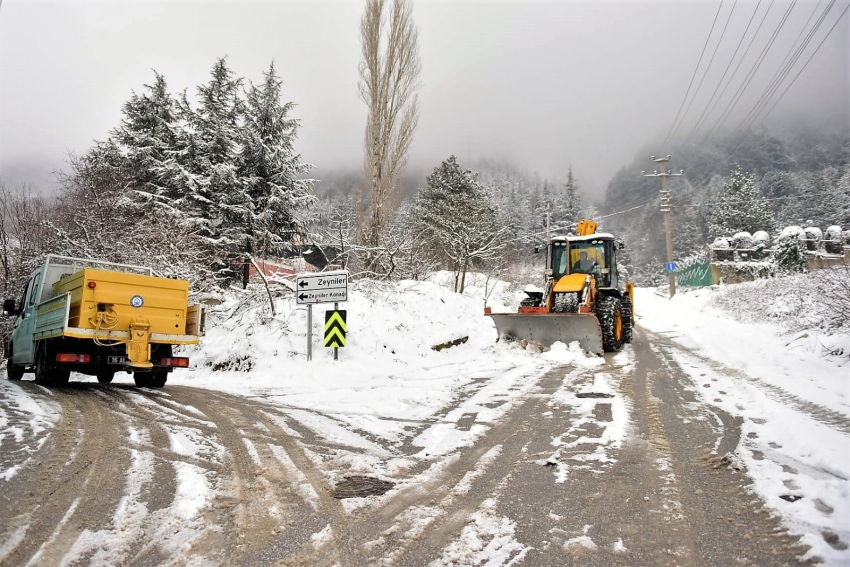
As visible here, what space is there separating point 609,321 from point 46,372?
11.8 m

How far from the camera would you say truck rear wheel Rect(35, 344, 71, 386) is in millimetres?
8055

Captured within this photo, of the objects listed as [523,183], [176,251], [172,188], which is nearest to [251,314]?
[176,251]

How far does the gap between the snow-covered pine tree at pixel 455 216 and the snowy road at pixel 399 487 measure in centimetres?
1471

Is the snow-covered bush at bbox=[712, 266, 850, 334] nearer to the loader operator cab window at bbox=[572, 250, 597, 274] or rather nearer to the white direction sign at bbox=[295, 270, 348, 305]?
the loader operator cab window at bbox=[572, 250, 597, 274]

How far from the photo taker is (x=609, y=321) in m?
11.2

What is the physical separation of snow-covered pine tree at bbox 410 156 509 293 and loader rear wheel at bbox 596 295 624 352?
8281mm

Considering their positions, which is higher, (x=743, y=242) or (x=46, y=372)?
(x=743, y=242)

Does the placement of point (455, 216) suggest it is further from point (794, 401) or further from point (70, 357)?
point (794, 401)

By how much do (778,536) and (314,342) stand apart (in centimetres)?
936

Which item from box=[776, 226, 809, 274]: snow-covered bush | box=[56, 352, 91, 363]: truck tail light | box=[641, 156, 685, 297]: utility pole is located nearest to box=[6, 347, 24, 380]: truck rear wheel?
box=[56, 352, 91, 363]: truck tail light

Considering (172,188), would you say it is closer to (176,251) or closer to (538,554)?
(176,251)

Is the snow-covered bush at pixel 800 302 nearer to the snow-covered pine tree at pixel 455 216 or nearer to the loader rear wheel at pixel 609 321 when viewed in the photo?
the loader rear wheel at pixel 609 321

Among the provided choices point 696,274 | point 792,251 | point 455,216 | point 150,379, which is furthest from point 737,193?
point 150,379

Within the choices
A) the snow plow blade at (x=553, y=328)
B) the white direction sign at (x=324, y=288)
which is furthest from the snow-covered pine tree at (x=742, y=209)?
the white direction sign at (x=324, y=288)
